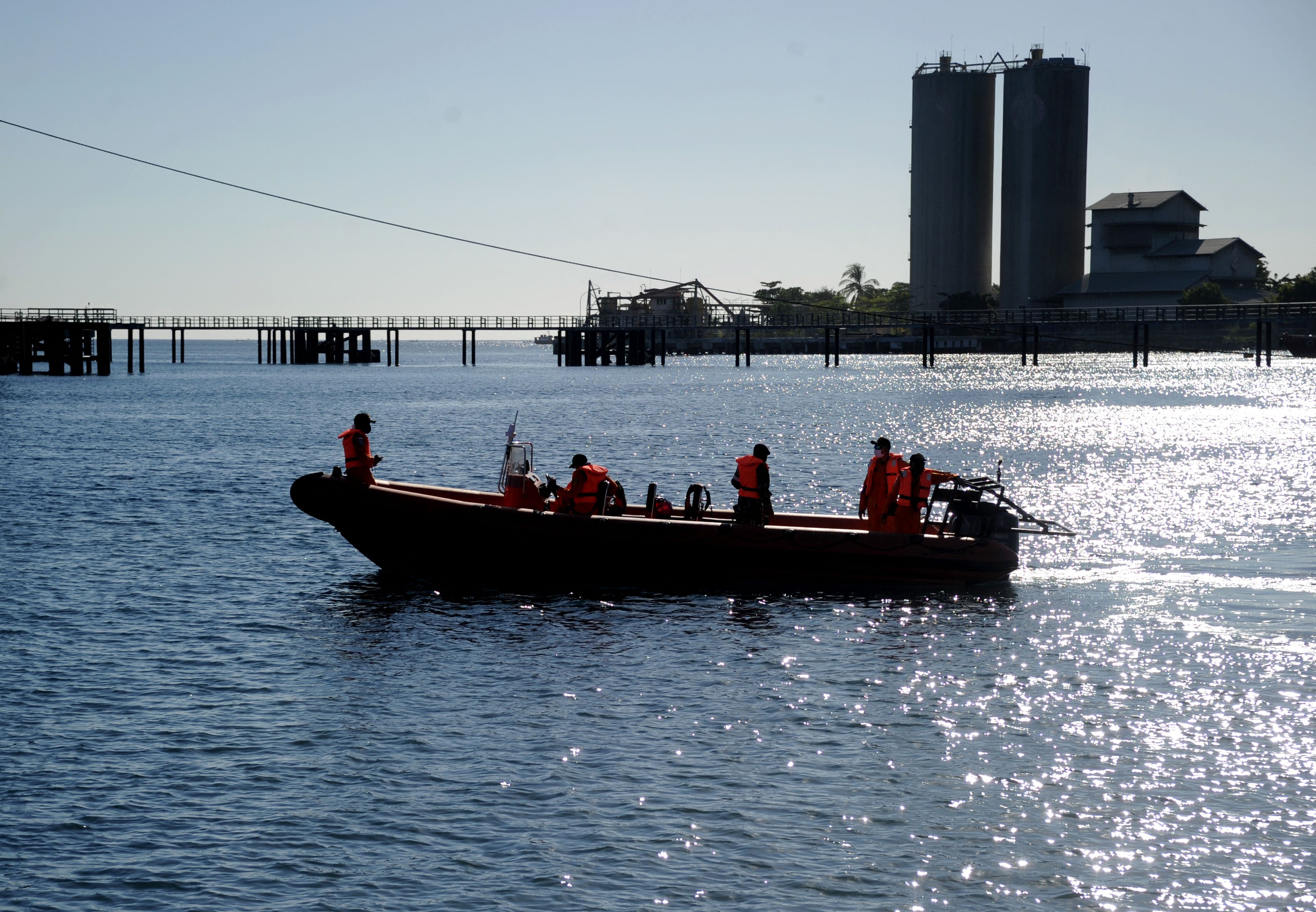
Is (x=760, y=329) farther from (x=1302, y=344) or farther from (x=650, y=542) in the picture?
(x=650, y=542)

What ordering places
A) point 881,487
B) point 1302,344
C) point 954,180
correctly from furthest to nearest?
1. point 954,180
2. point 1302,344
3. point 881,487

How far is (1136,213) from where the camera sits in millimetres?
155125

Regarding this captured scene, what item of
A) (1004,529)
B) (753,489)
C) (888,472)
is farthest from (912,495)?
(753,489)

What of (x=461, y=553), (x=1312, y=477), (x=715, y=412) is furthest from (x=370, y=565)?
(x=715, y=412)

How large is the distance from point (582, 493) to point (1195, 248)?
148248 mm

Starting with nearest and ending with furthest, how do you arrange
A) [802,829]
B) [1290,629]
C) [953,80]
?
[802,829], [1290,629], [953,80]

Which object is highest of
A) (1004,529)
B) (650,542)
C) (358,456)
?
(358,456)

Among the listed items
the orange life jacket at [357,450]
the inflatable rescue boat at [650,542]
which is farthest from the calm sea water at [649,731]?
the orange life jacket at [357,450]

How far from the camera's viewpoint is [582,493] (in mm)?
21719

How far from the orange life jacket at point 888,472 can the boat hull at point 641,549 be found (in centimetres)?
88

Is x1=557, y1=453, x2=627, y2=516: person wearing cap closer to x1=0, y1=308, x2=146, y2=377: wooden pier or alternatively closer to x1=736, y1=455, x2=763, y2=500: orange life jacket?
x1=736, y1=455, x2=763, y2=500: orange life jacket

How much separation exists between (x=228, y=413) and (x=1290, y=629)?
215 ft

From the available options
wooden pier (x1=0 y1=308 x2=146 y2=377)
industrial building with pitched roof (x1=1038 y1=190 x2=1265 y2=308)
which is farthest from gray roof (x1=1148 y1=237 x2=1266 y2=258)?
wooden pier (x1=0 y1=308 x2=146 y2=377)

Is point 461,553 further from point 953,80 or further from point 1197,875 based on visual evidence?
point 953,80
